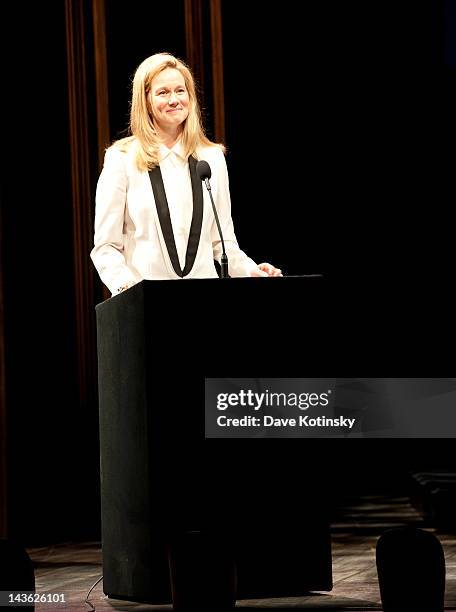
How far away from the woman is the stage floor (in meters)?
0.82

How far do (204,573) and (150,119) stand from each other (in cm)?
125

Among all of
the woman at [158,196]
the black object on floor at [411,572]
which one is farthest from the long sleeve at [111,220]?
the black object on floor at [411,572]

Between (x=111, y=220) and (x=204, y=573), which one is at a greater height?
(x=111, y=220)

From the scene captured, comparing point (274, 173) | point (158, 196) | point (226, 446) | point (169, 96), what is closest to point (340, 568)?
point (226, 446)

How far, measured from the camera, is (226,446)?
2.73 m

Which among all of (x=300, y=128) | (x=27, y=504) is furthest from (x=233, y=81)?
(x=27, y=504)

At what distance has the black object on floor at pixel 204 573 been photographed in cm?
250

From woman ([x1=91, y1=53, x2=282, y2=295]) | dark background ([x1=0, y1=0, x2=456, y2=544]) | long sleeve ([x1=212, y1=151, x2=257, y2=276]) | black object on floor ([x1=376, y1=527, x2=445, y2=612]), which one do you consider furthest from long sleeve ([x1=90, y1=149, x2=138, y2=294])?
dark background ([x1=0, y1=0, x2=456, y2=544])

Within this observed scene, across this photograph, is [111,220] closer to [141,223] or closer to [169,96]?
[141,223]

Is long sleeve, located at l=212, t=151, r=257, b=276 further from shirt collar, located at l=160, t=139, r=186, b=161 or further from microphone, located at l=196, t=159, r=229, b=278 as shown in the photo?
microphone, located at l=196, t=159, r=229, b=278

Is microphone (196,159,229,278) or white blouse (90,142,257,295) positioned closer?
microphone (196,159,229,278)

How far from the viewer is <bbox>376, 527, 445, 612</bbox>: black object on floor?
7.93 feet

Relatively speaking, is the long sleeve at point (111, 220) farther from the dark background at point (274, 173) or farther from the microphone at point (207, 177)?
the dark background at point (274, 173)

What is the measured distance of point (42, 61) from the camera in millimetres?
5172
